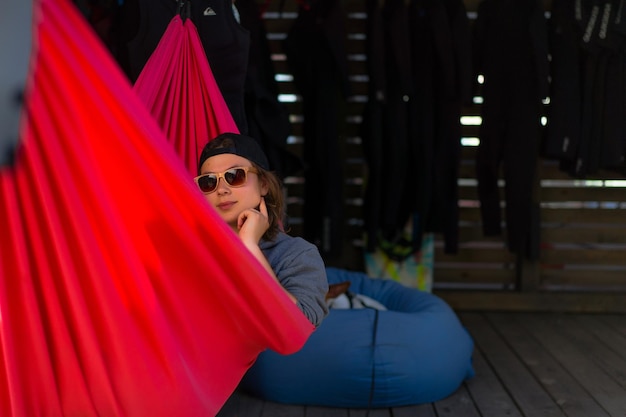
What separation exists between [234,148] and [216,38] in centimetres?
40

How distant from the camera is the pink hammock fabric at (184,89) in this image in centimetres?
158

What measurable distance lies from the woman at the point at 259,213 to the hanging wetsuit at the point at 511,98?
194cm

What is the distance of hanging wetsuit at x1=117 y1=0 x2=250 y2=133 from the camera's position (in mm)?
1739

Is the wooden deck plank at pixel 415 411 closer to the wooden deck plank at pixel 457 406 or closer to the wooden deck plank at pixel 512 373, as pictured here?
the wooden deck plank at pixel 457 406

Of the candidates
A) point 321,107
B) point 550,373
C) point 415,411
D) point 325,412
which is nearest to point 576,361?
point 550,373

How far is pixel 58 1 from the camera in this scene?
925 millimetres

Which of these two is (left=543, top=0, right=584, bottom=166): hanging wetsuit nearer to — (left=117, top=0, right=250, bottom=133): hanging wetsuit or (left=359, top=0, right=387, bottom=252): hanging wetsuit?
(left=359, top=0, right=387, bottom=252): hanging wetsuit

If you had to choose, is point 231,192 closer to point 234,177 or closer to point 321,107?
point 234,177

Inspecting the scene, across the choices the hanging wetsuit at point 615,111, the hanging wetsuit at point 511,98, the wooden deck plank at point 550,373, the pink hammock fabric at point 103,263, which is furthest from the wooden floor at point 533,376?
the pink hammock fabric at point 103,263

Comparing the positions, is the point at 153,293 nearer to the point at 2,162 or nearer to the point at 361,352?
the point at 2,162

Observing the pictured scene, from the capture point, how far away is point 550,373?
2.72 m

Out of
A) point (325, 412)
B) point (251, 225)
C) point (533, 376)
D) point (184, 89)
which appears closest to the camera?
point (251, 225)

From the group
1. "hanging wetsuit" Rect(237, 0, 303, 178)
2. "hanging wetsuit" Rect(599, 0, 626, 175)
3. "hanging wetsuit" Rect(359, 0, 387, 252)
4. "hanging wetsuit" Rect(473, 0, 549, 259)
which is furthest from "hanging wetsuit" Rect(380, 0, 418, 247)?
"hanging wetsuit" Rect(599, 0, 626, 175)

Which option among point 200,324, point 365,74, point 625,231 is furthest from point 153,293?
point 625,231
